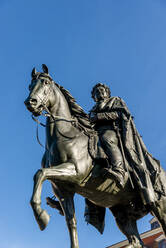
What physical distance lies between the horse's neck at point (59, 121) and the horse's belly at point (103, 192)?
1.23 metres

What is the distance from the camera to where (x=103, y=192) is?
921 cm

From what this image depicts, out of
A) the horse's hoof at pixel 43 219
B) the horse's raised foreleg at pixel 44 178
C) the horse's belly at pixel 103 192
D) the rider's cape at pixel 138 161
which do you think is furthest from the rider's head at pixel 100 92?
the horse's hoof at pixel 43 219

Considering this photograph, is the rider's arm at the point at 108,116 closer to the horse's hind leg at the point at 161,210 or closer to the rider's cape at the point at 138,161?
the rider's cape at the point at 138,161

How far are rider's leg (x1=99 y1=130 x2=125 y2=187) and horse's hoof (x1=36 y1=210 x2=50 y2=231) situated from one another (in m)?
1.72

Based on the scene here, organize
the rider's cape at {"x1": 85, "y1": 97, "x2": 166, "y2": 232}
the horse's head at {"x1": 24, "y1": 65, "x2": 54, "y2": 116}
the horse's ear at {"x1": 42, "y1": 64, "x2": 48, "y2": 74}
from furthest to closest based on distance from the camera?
the horse's ear at {"x1": 42, "y1": 64, "x2": 48, "y2": 74}, the rider's cape at {"x1": 85, "y1": 97, "x2": 166, "y2": 232}, the horse's head at {"x1": 24, "y1": 65, "x2": 54, "y2": 116}

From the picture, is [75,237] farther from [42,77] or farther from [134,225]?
[42,77]

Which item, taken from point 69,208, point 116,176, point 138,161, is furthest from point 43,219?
point 138,161

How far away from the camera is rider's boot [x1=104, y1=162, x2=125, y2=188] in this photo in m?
8.67

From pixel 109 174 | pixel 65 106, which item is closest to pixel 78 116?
pixel 65 106

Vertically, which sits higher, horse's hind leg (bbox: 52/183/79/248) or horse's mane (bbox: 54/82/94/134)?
horse's mane (bbox: 54/82/94/134)

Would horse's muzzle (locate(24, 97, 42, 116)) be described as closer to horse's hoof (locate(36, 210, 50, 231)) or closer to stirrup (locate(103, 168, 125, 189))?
stirrup (locate(103, 168, 125, 189))

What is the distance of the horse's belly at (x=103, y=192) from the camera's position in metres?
8.99

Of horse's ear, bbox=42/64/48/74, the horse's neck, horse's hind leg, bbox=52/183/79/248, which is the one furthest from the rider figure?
horse's ear, bbox=42/64/48/74

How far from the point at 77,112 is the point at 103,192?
78.4 inches
